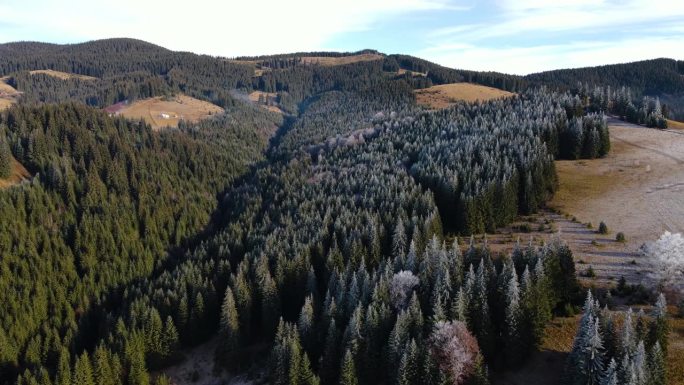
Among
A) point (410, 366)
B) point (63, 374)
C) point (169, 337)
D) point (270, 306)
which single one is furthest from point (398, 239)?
point (63, 374)

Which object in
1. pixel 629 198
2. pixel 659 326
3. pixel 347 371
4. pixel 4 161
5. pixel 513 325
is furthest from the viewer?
pixel 4 161

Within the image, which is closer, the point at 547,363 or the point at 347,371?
the point at 547,363

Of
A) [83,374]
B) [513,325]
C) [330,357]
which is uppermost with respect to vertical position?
[513,325]

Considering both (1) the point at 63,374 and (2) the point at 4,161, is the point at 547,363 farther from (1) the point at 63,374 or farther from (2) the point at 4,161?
(2) the point at 4,161

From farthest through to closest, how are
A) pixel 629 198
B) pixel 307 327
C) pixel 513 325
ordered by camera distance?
pixel 629 198
pixel 307 327
pixel 513 325

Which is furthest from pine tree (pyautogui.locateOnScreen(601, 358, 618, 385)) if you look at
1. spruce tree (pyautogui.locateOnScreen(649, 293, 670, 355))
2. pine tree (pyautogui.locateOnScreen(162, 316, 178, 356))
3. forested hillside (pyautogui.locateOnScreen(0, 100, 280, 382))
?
forested hillside (pyautogui.locateOnScreen(0, 100, 280, 382))

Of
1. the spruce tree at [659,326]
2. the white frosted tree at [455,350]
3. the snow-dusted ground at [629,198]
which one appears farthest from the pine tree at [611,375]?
the snow-dusted ground at [629,198]

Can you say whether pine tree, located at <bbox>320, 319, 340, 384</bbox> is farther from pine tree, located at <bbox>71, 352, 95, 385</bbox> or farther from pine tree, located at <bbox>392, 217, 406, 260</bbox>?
pine tree, located at <bbox>71, 352, 95, 385</bbox>
